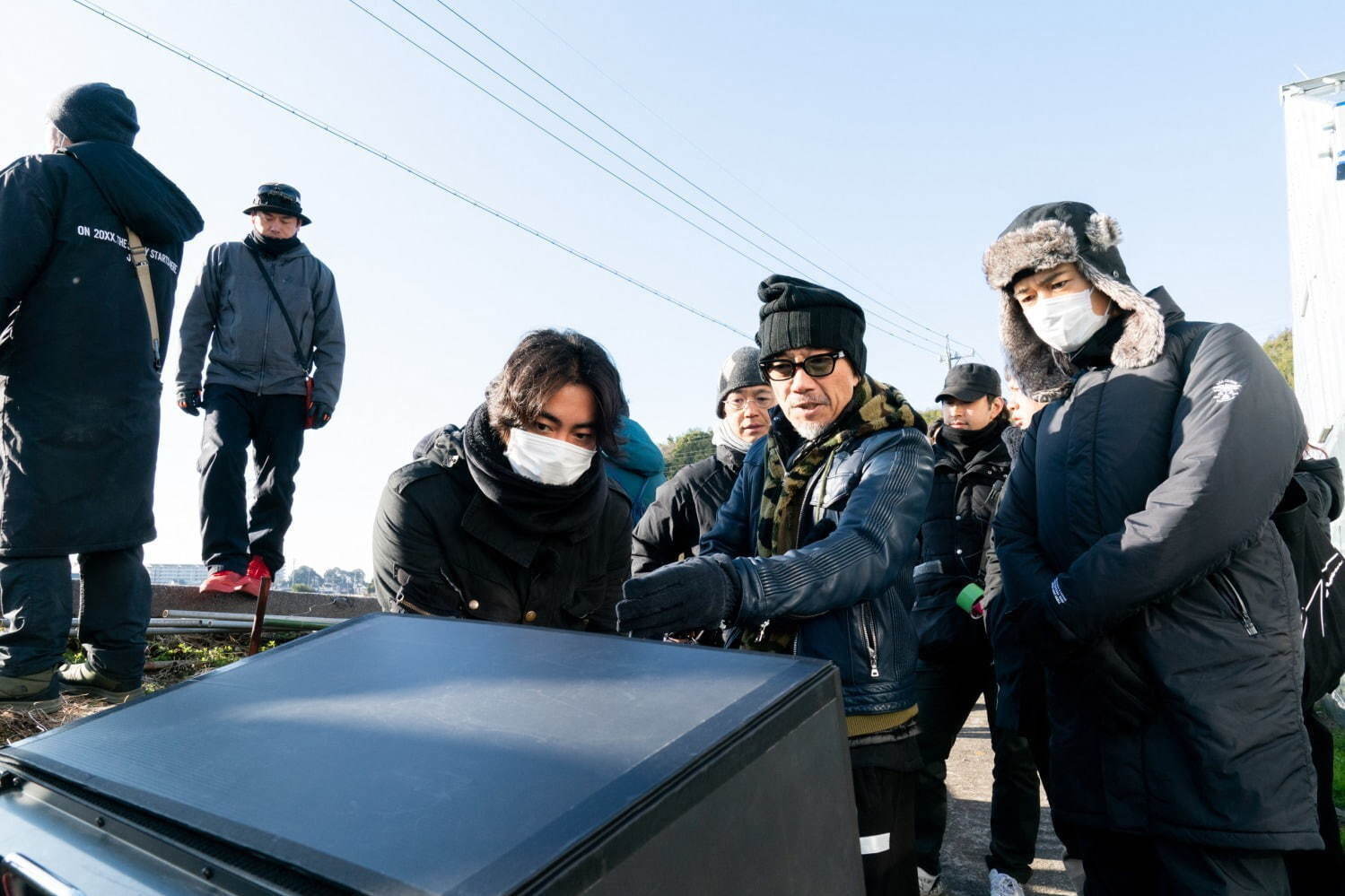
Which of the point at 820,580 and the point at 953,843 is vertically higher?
the point at 820,580

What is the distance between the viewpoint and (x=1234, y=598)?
1798 millimetres

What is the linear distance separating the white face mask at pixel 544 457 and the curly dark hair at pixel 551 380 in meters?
0.04

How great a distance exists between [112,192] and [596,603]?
7.38 feet

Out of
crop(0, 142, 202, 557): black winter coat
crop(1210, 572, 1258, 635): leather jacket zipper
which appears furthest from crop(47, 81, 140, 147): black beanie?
crop(1210, 572, 1258, 635): leather jacket zipper

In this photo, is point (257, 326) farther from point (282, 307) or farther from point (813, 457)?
point (813, 457)

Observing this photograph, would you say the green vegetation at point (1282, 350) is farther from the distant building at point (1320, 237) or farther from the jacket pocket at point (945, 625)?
the jacket pocket at point (945, 625)

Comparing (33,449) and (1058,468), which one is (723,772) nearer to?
(1058,468)

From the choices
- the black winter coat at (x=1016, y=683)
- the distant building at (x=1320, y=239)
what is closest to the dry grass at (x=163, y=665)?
the black winter coat at (x=1016, y=683)

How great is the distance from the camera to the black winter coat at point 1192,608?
1.72 metres

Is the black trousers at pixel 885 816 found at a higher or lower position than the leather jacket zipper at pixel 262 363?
lower

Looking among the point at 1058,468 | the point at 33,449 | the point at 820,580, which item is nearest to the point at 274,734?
the point at 820,580

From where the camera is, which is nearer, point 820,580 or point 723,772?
point 723,772

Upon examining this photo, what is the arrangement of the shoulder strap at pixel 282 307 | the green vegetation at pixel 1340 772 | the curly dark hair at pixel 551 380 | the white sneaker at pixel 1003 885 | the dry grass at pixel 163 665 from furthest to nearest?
the shoulder strap at pixel 282 307, the green vegetation at pixel 1340 772, the white sneaker at pixel 1003 885, the dry grass at pixel 163 665, the curly dark hair at pixel 551 380

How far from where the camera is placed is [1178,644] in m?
1.79
